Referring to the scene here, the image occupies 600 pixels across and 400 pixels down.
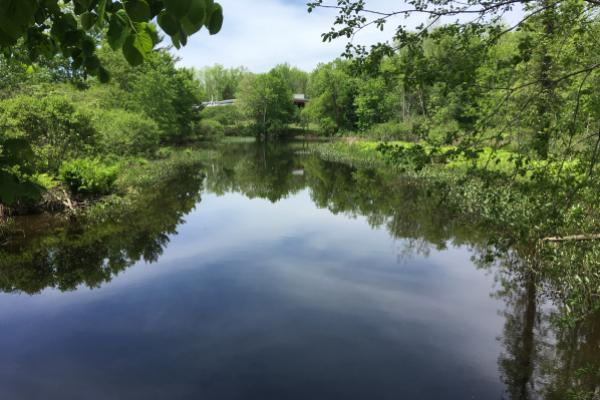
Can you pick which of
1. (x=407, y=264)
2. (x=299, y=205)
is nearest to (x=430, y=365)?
(x=407, y=264)

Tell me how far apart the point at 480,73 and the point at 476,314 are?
5.81 m

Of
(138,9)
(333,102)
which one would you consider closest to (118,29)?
(138,9)

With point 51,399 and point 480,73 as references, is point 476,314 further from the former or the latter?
point 51,399

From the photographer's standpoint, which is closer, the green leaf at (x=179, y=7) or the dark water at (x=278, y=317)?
the green leaf at (x=179, y=7)

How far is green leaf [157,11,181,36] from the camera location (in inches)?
48.7

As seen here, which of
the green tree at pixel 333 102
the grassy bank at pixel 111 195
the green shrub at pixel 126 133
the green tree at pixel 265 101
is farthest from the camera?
the green tree at pixel 265 101

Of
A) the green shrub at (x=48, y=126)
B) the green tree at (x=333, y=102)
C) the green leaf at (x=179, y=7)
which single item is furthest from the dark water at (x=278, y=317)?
the green tree at (x=333, y=102)

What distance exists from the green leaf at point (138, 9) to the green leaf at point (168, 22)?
0.14 metres

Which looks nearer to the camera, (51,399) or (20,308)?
(51,399)

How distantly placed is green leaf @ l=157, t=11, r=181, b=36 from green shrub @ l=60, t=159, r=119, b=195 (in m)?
16.6

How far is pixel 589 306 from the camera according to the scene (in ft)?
26.4

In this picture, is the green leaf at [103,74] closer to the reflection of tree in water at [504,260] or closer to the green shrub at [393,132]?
the reflection of tree in water at [504,260]

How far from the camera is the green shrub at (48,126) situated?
1534cm

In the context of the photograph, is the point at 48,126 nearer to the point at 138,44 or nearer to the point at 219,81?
the point at 138,44
